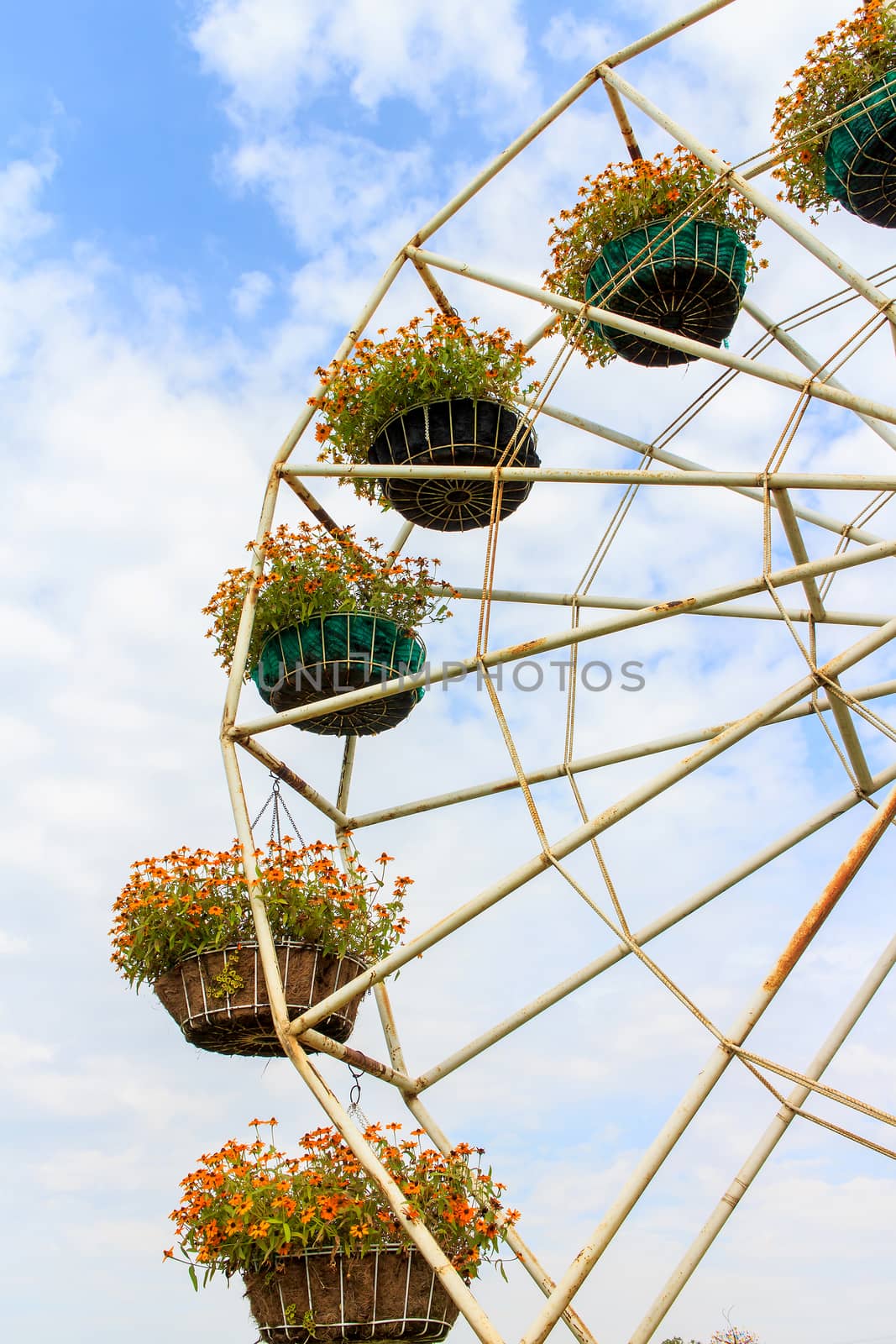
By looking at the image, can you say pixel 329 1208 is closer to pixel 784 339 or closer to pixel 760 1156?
pixel 760 1156

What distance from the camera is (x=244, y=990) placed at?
4961 mm

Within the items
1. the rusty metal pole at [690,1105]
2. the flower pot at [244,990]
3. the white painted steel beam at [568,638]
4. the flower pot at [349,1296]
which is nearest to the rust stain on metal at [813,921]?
the rusty metal pole at [690,1105]

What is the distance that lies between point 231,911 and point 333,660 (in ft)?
4.04

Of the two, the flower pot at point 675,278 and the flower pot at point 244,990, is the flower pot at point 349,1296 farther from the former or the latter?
the flower pot at point 675,278

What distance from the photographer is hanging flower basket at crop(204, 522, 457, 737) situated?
227 inches

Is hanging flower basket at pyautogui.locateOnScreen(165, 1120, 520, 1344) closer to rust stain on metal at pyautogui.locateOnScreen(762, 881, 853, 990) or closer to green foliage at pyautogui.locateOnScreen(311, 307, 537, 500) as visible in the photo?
rust stain on metal at pyautogui.locateOnScreen(762, 881, 853, 990)

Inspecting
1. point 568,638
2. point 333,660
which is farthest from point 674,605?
point 333,660

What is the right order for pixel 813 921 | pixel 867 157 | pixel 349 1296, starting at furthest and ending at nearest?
pixel 867 157 < pixel 349 1296 < pixel 813 921

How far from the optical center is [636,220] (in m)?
5.85

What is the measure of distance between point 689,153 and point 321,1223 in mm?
4492

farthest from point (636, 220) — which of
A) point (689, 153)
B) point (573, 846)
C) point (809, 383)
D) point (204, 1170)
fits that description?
point (204, 1170)

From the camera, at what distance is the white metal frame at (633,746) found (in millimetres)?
4043

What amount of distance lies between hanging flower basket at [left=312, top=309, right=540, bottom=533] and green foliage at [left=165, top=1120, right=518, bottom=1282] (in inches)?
105

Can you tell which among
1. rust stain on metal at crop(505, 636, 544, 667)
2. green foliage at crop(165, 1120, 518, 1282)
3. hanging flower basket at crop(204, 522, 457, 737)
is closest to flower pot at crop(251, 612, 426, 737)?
hanging flower basket at crop(204, 522, 457, 737)
